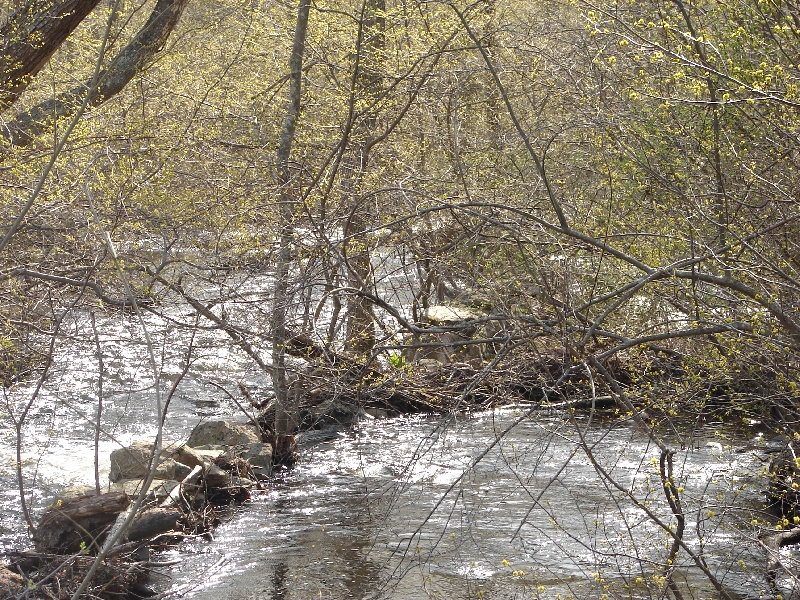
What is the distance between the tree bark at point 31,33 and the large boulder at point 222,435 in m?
3.94

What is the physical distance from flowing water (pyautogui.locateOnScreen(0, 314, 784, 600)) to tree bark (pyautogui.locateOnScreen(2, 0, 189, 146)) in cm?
239

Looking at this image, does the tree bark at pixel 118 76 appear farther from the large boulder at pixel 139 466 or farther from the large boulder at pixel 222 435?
the large boulder at pixel 222 435

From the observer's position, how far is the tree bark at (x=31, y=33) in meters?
8.31

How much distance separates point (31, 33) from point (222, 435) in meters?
4.50

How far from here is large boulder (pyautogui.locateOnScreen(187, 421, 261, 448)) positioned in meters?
9.90

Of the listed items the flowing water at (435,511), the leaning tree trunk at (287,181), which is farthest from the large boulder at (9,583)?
the leaning tree trunk at (287,181)

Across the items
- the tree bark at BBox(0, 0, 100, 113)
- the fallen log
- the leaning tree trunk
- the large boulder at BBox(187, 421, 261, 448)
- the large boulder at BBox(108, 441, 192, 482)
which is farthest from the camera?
the large boulder at BBox(187, 421, 261, 448)

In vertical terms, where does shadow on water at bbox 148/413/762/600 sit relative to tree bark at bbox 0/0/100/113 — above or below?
below

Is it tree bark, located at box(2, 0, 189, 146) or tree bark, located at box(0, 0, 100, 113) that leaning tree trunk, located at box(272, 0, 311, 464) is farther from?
tree bark, located at box(0, 0, 100, 113)

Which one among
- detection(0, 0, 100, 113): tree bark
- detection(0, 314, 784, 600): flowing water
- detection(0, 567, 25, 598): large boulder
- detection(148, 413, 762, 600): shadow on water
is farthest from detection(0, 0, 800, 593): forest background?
detection(0, 567, 25, 598): large boulder

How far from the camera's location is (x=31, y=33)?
8320mm

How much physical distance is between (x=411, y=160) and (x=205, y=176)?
3.02 metres

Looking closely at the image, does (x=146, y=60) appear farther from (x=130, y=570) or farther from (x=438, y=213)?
(x=130, y=570)

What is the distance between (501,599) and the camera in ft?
21.6
